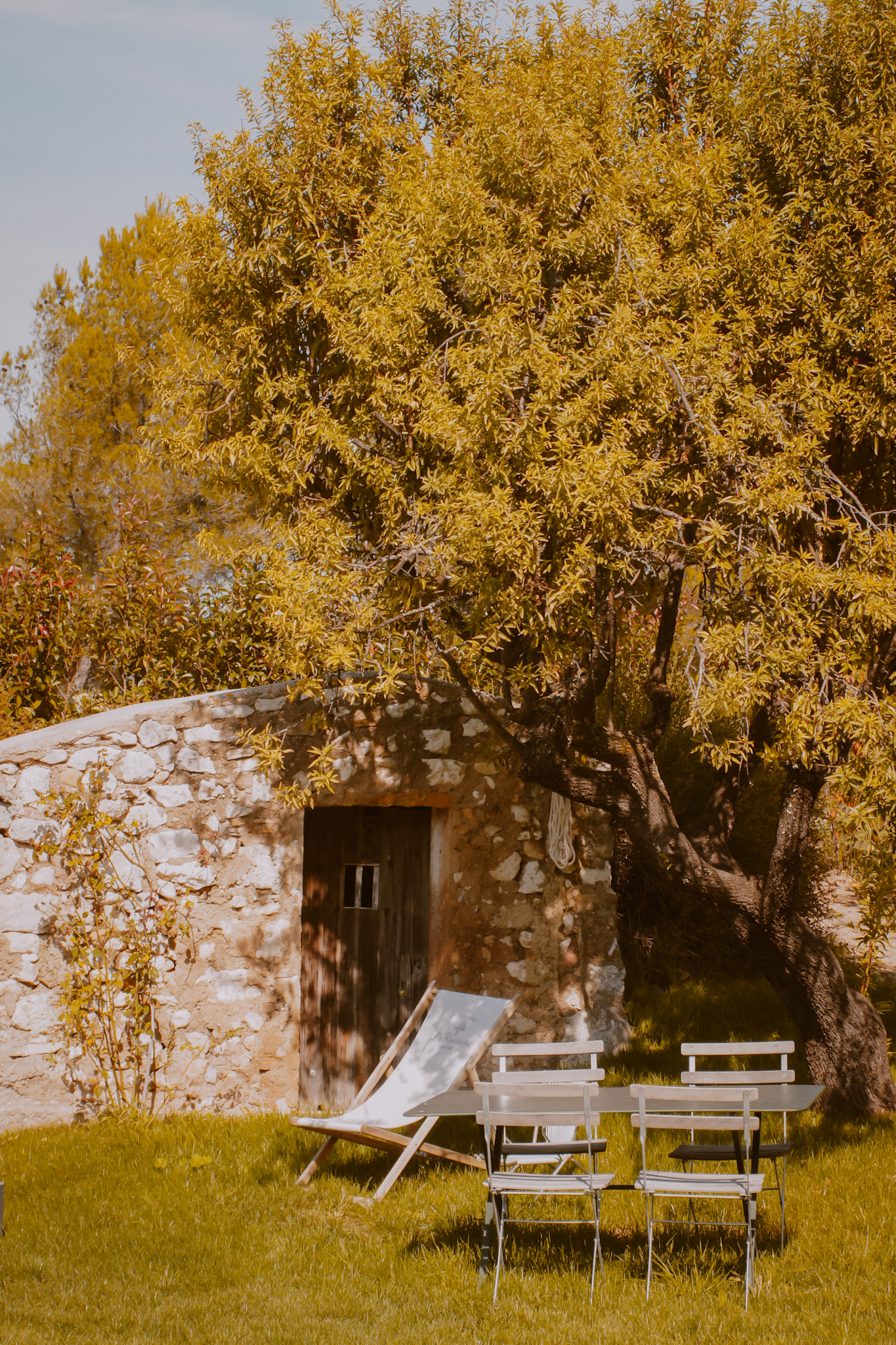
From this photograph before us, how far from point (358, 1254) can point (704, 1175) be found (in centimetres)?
146

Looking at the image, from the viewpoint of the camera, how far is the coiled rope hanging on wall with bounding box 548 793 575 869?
6672 mm

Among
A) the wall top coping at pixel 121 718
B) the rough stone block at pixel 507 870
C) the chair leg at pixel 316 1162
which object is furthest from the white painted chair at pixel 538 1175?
the wall top coping at pixel 121 718

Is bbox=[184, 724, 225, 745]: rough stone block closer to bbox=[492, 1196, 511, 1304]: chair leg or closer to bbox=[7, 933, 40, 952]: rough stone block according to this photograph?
bbox=[7, 933, 40, 952]: rough stone block

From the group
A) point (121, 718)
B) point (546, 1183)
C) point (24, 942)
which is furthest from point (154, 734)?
point (546, 1183)

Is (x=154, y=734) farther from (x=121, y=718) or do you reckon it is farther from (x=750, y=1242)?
(x=750, y=1242)

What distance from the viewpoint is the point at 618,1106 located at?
3.93 metres

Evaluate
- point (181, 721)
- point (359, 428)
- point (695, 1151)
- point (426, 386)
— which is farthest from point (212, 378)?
point (695, 1151)

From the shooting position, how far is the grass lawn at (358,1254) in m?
3.40

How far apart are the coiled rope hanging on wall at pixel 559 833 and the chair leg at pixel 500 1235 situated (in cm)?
282

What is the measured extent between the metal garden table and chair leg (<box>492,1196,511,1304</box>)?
0.04 m

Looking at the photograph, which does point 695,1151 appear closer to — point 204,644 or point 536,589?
point 536,589

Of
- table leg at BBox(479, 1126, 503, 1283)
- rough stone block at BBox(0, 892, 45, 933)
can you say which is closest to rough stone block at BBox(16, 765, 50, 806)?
rough stone block at BBox(0, 892, 45, 933)

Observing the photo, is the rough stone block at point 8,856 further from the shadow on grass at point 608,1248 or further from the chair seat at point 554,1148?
the chair seat at point 554,1148

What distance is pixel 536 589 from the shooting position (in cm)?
486
